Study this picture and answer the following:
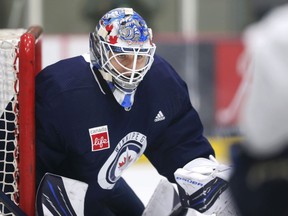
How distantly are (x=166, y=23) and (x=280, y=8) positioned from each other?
15.1 feet

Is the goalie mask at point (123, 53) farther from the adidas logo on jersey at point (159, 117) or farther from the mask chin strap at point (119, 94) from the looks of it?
the adidas logo on jersey at point (159, 117)

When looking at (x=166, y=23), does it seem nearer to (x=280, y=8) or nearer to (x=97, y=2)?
(x=97, y=2)

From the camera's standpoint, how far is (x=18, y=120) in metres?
2.37

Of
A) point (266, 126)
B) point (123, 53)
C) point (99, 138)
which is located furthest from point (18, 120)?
point (266, 126)

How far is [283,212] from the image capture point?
132 cm

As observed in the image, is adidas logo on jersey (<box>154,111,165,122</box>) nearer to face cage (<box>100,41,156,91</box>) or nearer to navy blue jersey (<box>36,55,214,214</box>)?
navy blue jersey (<box>36,55,214,214</box>)

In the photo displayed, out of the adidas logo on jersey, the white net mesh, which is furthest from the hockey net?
the adidas logo on jersey

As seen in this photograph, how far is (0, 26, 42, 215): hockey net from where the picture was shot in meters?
2.32

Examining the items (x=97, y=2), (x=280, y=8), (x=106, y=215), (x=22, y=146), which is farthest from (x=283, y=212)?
(x=97, y=2)

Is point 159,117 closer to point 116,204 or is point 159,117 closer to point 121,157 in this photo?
point 121,157

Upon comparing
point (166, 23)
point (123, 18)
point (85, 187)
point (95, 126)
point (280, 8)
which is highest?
point (280, 8)

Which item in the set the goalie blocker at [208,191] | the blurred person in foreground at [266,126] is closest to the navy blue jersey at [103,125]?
the goalie blocker at [208,191]

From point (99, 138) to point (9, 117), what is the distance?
25 cm

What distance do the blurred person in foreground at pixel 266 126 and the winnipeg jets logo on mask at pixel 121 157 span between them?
114 centimetres
